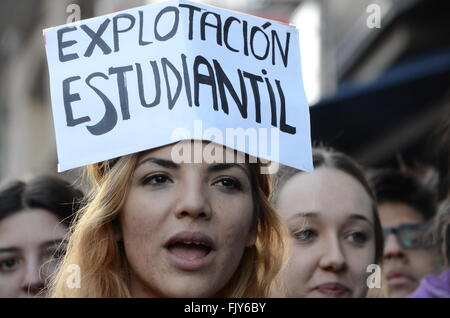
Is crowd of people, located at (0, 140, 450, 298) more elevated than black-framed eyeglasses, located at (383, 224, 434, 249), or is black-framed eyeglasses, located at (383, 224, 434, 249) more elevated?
black-framed eyeglasses, located at (383, 224, 434, 249)

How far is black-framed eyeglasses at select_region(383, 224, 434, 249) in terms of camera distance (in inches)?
189

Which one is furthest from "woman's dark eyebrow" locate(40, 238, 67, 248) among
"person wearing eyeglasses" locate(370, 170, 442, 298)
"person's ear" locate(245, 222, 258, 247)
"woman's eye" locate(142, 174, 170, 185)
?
"person wearing eyeglasses" locate(370, 170, 442, 298)

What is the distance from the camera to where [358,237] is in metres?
3.88

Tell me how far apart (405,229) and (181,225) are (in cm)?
190

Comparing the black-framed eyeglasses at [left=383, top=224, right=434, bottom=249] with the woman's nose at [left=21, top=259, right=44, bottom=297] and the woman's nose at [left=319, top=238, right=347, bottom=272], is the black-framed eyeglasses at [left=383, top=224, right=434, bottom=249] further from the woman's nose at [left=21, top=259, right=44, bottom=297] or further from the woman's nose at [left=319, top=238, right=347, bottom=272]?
the woman's nose at [left=21, top=259, right=44, bottom=297]

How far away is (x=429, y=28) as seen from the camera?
37.9 feet

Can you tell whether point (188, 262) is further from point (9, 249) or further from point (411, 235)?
point (411, 235)

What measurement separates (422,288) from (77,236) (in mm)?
1466

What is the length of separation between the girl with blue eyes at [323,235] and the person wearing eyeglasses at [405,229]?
79cm

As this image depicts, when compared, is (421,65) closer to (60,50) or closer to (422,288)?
(422,288)

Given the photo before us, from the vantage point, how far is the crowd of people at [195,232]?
3.24m

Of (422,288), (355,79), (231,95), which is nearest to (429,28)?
(355,79)

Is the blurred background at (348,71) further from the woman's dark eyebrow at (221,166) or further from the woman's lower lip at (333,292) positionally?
the woman's dark eyebrow at (221,166)

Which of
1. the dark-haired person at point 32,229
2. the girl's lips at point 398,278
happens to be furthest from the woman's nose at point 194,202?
the girl's lips at point 398,278
